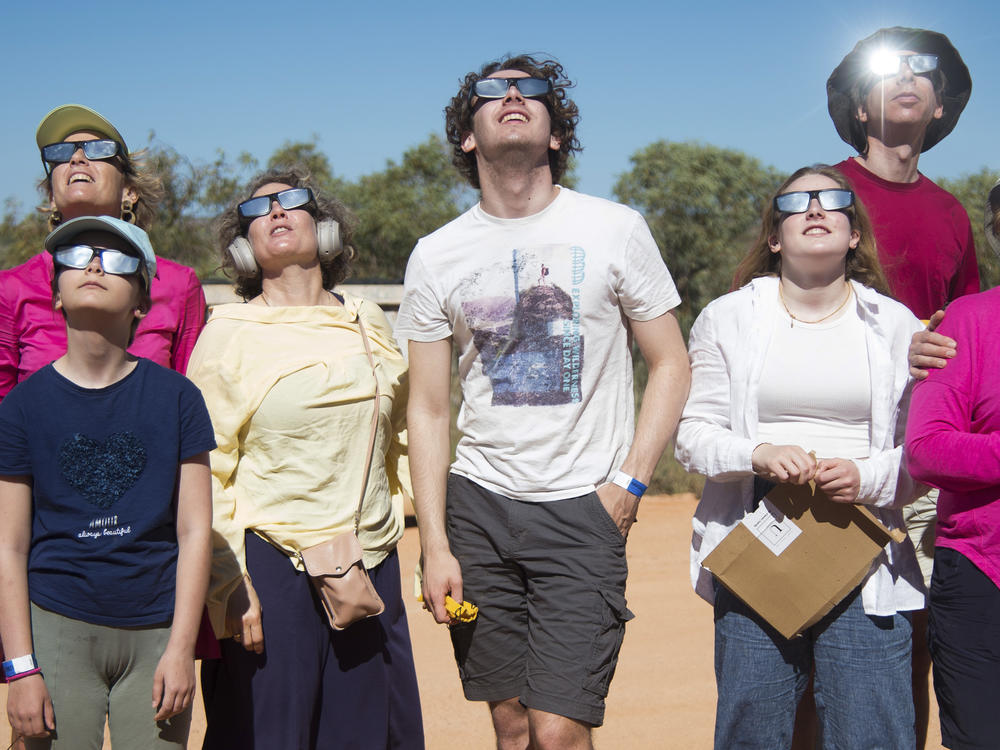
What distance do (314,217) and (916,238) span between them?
6.94 feet

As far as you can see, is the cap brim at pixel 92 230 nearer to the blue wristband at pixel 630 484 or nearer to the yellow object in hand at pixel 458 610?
the yellow object in hand at pixel 458 610

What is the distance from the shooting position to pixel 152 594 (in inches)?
106

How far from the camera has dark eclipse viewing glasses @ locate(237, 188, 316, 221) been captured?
3412 mm

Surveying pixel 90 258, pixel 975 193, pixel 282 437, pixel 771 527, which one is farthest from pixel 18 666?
pixel 975 193

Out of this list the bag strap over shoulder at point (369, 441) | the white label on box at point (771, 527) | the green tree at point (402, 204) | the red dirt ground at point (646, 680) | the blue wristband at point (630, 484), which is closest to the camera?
the white label on box at point (771, 527)

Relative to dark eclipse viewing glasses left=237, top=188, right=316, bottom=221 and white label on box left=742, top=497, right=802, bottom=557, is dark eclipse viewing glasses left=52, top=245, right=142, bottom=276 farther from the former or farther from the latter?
white label on box left=742, top=497, right=802, bottom=557

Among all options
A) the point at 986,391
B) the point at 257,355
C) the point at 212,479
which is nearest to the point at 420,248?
the point at 257,355

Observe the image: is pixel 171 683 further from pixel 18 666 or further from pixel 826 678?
pixel 826 678

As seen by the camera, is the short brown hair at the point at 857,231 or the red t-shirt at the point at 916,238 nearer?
the short brown hair at the point at 857,231

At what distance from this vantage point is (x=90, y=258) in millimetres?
2723

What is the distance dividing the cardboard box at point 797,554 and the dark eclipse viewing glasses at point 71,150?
7.97ft

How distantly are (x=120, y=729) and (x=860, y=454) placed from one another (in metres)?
2.20

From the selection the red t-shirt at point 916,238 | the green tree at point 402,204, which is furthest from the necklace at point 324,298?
the green tree at point 402,204

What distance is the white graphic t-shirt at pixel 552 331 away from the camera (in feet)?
9.83
